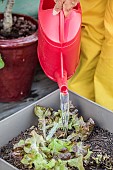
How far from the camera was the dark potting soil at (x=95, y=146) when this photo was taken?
1.53 metres

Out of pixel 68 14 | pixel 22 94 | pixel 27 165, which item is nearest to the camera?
pixel 27 165

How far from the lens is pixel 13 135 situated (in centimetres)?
165

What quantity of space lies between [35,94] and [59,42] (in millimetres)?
742

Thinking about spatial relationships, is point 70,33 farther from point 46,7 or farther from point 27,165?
point 27,165

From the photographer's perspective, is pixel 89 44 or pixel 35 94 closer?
pixel 89 44

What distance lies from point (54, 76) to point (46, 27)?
0.51ft

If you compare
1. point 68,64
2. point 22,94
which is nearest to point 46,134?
point 68,64

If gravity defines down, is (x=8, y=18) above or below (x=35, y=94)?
above

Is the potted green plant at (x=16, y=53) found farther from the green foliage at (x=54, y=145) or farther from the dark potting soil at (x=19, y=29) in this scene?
the green foliage at (x=54, y=145)

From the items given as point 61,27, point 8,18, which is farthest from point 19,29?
point 61,27

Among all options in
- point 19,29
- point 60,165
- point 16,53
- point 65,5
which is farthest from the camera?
point 19,29

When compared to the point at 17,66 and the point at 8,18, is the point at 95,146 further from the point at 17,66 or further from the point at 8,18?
the point at 8,18

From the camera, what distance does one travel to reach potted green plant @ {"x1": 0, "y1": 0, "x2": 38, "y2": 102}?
2.05m

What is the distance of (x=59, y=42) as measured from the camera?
5.21 feet
